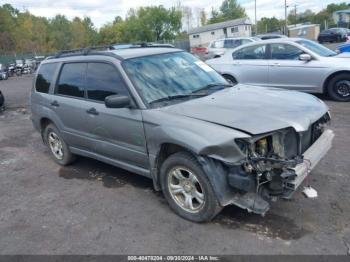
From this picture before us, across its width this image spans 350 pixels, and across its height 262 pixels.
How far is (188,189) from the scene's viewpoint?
12.9 feet

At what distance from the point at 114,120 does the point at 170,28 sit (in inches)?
2584

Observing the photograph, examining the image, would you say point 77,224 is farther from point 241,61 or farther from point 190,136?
point 241,61

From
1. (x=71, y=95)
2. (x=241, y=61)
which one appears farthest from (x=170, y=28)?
(x=71, y=95)

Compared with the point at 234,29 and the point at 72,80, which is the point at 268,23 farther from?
the point at 72,80

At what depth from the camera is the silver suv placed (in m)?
3.46

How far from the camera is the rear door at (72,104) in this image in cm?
517

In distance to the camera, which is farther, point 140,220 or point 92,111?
point 92,111

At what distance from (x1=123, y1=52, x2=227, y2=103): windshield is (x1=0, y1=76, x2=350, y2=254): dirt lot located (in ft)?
4.40

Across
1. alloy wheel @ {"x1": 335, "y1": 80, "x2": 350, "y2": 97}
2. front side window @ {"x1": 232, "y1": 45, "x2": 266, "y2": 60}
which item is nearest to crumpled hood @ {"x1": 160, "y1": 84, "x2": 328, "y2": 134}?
alloy wheel @ {"x1": 335, "y1": 80, "x2": 350, "y2": 97}

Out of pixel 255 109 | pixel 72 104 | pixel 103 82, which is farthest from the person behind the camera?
pixel 72 104

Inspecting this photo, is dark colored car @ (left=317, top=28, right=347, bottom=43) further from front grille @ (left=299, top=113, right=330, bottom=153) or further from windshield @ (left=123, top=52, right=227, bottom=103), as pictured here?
front grille @ (left=299, top=113, right=330, bottom=153)

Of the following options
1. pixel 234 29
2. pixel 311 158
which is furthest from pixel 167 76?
pixel 234 29

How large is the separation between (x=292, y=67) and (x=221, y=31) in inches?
2112

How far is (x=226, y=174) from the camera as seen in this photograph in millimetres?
3541
